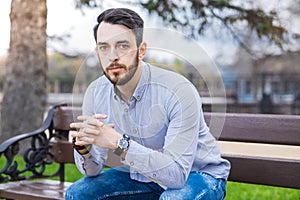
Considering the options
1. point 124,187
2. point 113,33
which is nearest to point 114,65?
point 113,33

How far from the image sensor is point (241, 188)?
5766mm

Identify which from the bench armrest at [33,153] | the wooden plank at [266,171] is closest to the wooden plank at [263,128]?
the wooden plank at [266,171]

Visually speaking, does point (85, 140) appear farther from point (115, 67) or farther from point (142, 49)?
point (142, 49)

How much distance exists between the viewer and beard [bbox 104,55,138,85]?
229cm

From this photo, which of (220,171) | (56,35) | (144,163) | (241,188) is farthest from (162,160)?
(56,35)

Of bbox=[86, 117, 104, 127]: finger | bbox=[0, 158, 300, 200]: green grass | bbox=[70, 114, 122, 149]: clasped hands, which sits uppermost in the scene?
bbox=[86, 117, 104, 127]: finger

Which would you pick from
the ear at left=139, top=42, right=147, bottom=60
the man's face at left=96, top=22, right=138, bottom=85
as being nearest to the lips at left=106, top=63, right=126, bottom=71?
the man's face at left=96, top=22, right=138, bottom=85

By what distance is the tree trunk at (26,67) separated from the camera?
8.41 m

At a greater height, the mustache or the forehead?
the forehead

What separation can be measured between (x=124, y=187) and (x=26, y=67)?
597 centimetres

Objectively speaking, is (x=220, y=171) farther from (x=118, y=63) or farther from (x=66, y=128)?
(x=66, y=128)

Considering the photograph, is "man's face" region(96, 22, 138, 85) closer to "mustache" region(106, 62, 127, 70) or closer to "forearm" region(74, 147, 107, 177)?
"mustache" region(106, 62, 127, 70)

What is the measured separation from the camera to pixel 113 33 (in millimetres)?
2338

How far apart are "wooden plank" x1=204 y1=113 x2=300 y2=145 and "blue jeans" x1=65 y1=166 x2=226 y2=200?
1.95ft
